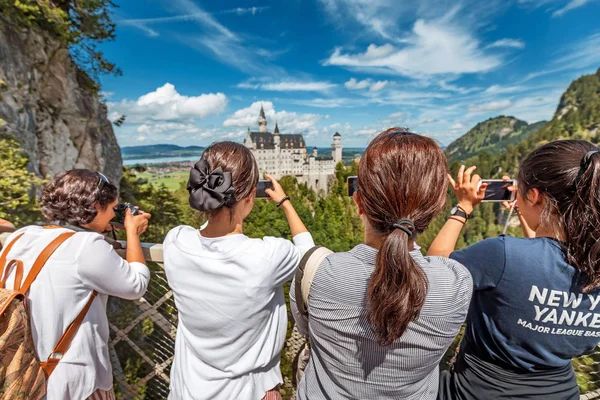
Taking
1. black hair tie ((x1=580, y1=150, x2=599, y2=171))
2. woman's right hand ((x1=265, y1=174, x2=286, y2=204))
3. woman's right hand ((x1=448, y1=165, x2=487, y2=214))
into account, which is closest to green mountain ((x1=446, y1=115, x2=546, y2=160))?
woman's right hand ((x1=448, y1=165, x2=487, y2=214))


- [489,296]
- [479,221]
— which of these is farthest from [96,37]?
[479,221]

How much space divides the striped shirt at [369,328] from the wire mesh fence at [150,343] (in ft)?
2.77

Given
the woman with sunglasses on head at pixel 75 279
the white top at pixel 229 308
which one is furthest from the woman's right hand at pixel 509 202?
the woman with sunglasses on head at pixel 75 279

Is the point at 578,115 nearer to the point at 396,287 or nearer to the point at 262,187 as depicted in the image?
the point at 262,187

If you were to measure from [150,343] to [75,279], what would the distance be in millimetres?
1261

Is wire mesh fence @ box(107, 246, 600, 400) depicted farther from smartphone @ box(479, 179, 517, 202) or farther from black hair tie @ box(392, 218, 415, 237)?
black hair tie @ box(392, 218, 415, 237)

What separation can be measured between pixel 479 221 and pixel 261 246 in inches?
2725

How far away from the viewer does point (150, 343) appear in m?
2.33

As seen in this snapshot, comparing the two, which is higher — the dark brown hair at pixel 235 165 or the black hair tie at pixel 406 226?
the dark brown hair at pixel 235 165

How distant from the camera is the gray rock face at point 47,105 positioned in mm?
7766

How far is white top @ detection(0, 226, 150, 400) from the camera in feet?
4.32

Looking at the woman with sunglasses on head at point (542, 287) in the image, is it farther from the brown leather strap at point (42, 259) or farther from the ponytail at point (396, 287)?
the brown leather strap at point (42, 259)

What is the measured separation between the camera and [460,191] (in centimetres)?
148

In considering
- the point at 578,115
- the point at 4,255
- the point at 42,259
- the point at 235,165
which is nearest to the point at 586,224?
the point at 235,165
